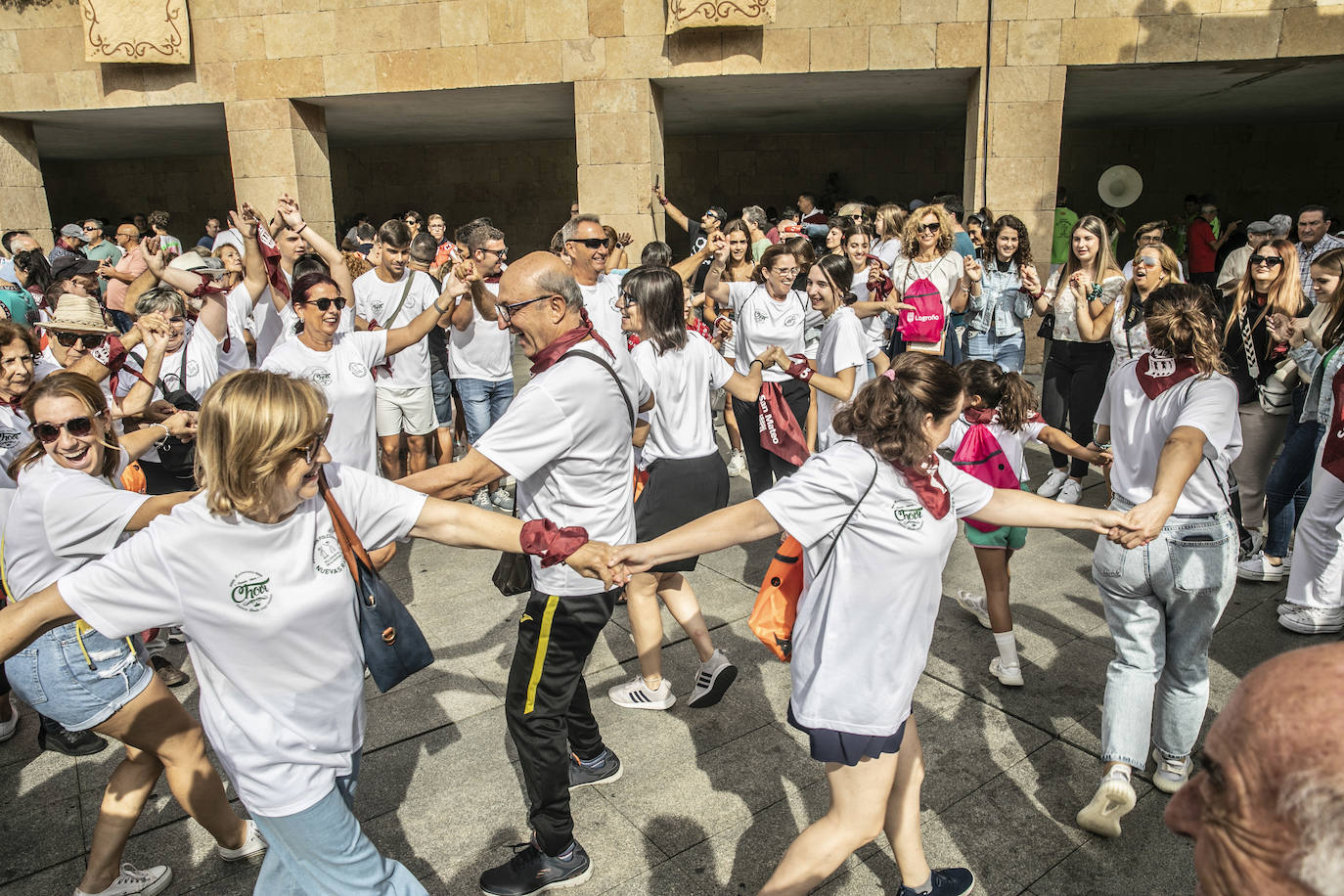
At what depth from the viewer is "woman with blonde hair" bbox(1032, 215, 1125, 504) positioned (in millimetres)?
6328

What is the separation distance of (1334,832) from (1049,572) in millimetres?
4953

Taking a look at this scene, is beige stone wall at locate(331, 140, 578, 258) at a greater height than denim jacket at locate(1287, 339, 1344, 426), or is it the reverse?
beige stone wall at locate(331, 140, 578, 258)

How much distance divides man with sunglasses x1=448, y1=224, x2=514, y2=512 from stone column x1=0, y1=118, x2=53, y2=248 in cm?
1033

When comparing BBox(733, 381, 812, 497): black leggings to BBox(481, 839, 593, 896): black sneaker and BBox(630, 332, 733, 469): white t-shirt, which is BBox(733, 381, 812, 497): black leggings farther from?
BBox(481, 839, 593, 896): black sneaker

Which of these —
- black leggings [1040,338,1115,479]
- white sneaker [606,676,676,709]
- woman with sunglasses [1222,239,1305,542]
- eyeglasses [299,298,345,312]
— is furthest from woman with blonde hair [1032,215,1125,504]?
eyeglasses [299,298,345,312]

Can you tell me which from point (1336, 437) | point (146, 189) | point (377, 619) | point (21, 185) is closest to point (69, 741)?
point (377, 619)

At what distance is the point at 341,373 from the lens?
4.63 m

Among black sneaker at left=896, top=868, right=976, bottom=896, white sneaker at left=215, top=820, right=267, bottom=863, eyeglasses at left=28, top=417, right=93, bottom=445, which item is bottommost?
white sneaker at left=215, top=820, right=267, bottom=863

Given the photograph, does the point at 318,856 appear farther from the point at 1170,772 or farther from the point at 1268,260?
the point at 1268,260

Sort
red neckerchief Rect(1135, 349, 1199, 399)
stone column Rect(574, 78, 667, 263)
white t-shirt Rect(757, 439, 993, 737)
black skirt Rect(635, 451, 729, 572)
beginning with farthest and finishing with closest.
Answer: stone column Rect(574, 78, 667, 263), black skirt Rect(635, 451, 729, 572), red neckerchief Rect(1135, 349, 1199, 399), white t-shirt Rect(757, 439, 993, 737)

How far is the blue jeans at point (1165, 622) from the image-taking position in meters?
3.12

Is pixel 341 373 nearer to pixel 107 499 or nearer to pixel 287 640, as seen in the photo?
pixel 107 499

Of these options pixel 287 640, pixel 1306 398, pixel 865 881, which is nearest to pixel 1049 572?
pixel 1306 398

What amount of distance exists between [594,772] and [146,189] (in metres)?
23.3
